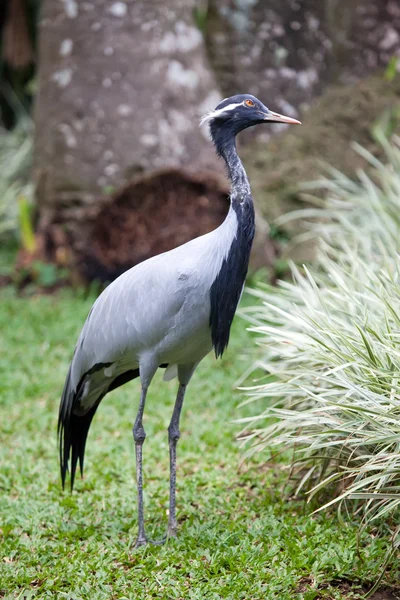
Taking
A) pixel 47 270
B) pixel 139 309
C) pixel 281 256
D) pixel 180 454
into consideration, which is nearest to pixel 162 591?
pixel 139 309

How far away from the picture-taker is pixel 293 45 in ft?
29.2

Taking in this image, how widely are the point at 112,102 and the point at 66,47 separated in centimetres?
78

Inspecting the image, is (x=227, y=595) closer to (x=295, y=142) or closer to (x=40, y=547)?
(x=40, y=547)

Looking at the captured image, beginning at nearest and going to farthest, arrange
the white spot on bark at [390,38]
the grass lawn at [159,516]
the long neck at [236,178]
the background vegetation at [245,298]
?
the grass lawn at [159,516] < the background vegetation at [245,298] < the long neck at [236,178] < the white spot on bark at [390,38]

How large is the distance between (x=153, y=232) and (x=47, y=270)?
121 centimetres

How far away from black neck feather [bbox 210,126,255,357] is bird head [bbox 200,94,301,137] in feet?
0.69

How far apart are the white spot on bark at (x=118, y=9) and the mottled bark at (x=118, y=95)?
0.01m

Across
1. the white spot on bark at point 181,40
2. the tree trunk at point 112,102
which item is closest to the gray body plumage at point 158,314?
the tree trunk at point 112,102

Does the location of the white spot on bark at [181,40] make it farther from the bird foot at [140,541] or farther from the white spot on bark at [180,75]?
the bird foot at [140,541]

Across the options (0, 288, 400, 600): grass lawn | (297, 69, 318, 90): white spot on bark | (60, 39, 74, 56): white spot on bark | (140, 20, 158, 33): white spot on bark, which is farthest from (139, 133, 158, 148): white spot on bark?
(0, 288, 400, 600): grass lawn

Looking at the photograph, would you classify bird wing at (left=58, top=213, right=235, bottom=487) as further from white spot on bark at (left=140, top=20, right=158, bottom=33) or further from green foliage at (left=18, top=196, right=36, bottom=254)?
white spot on bark at (left=140, top=20, right=158, bottom=33)

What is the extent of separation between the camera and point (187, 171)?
8000 mm

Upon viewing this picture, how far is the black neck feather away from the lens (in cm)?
360

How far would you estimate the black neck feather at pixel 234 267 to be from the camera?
3604mm
